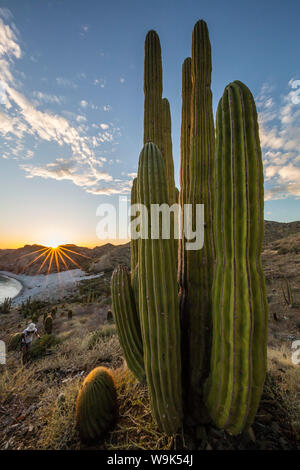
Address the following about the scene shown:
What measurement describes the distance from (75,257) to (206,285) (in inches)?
1732

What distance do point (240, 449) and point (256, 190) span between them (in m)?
2.38

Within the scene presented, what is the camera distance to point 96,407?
262 cm

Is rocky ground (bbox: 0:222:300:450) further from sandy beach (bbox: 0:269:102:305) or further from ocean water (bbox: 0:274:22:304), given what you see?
ocean water (bbox: 0:274:22:304)

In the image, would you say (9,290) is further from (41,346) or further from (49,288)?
(41,346)

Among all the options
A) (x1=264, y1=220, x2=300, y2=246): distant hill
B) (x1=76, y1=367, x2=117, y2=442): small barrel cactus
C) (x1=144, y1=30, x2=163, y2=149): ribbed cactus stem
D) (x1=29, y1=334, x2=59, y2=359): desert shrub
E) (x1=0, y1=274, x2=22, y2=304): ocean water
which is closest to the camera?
(x1=76, y1=367, x2=117, y2=442): small barrel cactus

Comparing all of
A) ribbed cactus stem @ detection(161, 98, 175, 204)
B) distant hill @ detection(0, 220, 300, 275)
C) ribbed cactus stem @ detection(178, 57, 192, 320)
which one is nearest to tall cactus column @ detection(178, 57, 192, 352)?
ribbed cactus stem @ detection(178, 57, 192, 320)

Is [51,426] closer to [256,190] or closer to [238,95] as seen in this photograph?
[256,190]

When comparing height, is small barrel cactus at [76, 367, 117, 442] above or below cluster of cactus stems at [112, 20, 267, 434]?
below

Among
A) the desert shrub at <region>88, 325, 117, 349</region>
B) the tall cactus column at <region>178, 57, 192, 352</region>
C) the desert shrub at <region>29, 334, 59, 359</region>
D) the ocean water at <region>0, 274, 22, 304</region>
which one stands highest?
the tall cactus column at <region>178, 57, 192, 352</region>

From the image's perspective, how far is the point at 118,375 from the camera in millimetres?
3666

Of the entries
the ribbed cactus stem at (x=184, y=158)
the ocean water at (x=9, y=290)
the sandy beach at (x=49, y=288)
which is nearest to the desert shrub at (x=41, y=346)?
the ribbed cactus stem at (x=184, y=158)

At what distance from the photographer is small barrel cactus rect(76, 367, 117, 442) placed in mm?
2520

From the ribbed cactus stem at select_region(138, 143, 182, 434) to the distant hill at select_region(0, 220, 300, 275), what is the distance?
1151 inches
